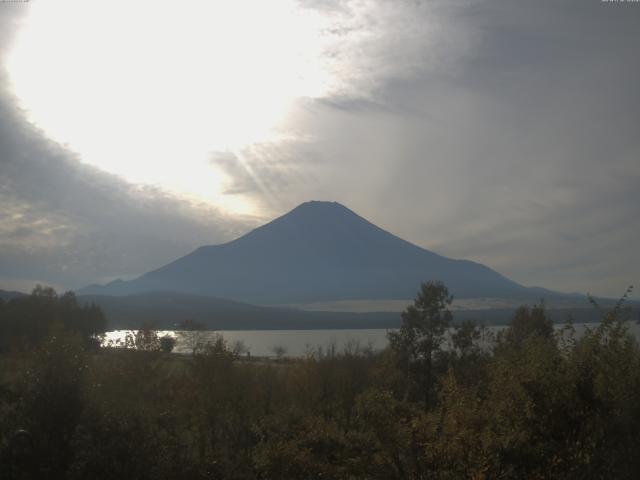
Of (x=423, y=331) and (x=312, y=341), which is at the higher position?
(x=423, y=331)

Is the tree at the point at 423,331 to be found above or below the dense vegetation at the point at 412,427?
above

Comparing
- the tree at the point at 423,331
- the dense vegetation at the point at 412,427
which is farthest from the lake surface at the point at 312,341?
the tree at the point at 423,331

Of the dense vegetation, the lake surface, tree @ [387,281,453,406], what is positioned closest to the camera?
the dense vegetation

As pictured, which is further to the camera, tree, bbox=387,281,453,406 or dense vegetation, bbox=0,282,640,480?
tree, bbox=387,281,453,406

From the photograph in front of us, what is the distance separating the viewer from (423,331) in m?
36.2

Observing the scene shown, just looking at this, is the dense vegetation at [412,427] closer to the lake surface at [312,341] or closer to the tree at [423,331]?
the lake surface at [312,341]

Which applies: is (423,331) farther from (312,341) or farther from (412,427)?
(312,341)

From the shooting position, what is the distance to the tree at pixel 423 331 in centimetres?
3569

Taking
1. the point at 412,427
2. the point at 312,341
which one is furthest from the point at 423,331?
the point at 312,341

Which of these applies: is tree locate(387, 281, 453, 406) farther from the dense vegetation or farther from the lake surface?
the dense vegetation

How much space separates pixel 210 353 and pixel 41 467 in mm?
17686

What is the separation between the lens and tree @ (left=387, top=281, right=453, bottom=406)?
117 feet

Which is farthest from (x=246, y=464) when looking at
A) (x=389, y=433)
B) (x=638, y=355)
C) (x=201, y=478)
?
(x=638, y=355)

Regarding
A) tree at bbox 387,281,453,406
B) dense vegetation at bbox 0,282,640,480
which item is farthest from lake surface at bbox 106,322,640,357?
tree at bbox 387,281,453,406
